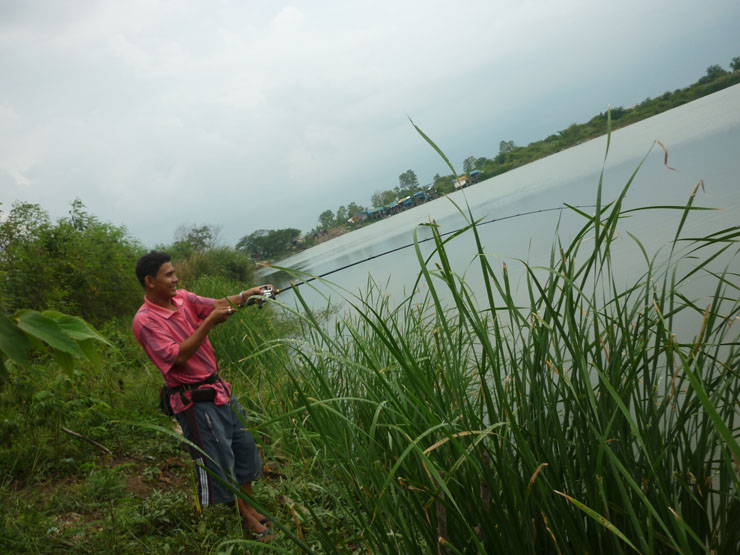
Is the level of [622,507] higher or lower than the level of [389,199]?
lower

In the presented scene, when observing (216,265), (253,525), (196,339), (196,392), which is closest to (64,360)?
(196,339)

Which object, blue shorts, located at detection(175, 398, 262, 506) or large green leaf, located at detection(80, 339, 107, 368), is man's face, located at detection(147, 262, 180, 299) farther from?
large green leaf, located at detection(80, 339, 107, 368)

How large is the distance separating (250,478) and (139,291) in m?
7.46

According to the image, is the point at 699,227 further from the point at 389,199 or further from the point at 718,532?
the point at 389,199

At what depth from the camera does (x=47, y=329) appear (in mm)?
1032

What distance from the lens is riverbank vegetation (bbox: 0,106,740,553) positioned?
102cm

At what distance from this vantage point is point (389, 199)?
9312 mm

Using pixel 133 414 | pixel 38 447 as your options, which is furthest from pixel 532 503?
pixel 133 414

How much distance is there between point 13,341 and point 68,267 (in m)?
8.08

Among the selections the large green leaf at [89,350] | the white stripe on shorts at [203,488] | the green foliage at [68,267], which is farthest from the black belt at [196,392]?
the green foliage at [68,267]

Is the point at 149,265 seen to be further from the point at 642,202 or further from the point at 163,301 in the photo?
the point at 642,202

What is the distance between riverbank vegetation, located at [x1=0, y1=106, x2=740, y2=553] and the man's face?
556mm

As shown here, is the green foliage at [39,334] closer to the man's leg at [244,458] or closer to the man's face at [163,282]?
the man's face at [163,282]

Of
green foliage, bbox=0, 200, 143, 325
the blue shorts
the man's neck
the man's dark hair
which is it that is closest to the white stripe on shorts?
the blue shorts
